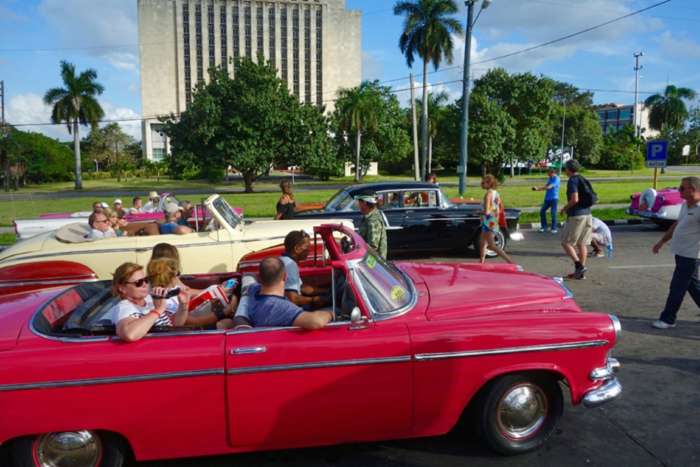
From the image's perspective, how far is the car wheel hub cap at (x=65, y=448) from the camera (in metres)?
2.93

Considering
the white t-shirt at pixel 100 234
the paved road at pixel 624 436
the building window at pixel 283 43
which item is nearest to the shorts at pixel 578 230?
the paved road at pixel 624 436

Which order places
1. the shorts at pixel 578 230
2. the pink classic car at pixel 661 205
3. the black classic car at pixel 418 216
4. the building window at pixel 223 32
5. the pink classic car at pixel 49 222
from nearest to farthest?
the shorts at pixel 578 230
the black classic car at pixel 418 216
the pink classic car at pixel 49 222
the pink classic car at pixel 661 205
the building window at pixel 223 32

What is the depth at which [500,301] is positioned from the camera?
3.68m

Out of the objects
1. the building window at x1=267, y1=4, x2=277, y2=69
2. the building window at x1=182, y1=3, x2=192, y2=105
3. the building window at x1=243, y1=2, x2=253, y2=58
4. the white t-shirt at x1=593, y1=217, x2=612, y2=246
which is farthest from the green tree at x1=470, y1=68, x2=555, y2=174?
the building window at x1=182, y1=3, x2=192, y2=105

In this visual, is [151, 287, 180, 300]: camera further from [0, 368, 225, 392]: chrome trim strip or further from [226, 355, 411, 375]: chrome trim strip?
[226, 355, 411, 375]: chrome trim strip

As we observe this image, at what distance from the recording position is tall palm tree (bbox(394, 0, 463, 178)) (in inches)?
1489

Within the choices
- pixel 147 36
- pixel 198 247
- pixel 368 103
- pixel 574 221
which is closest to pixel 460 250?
pixel 574 221

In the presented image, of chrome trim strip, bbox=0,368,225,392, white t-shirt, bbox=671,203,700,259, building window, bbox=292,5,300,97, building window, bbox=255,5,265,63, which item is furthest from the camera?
building window, bbox=292,5,300,97

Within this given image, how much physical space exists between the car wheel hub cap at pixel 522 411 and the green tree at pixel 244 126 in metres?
34.1

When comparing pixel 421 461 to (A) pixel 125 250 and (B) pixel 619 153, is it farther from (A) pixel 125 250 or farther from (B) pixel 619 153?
(B) pixel 619 153

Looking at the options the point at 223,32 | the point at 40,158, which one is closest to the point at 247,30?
the point at 223,32

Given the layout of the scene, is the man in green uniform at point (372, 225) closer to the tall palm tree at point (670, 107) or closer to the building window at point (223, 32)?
the tall palm tree at point (670, 107)

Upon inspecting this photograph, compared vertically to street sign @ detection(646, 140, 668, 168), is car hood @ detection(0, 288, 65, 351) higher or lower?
lower

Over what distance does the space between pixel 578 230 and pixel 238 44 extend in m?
Result: 94.2
